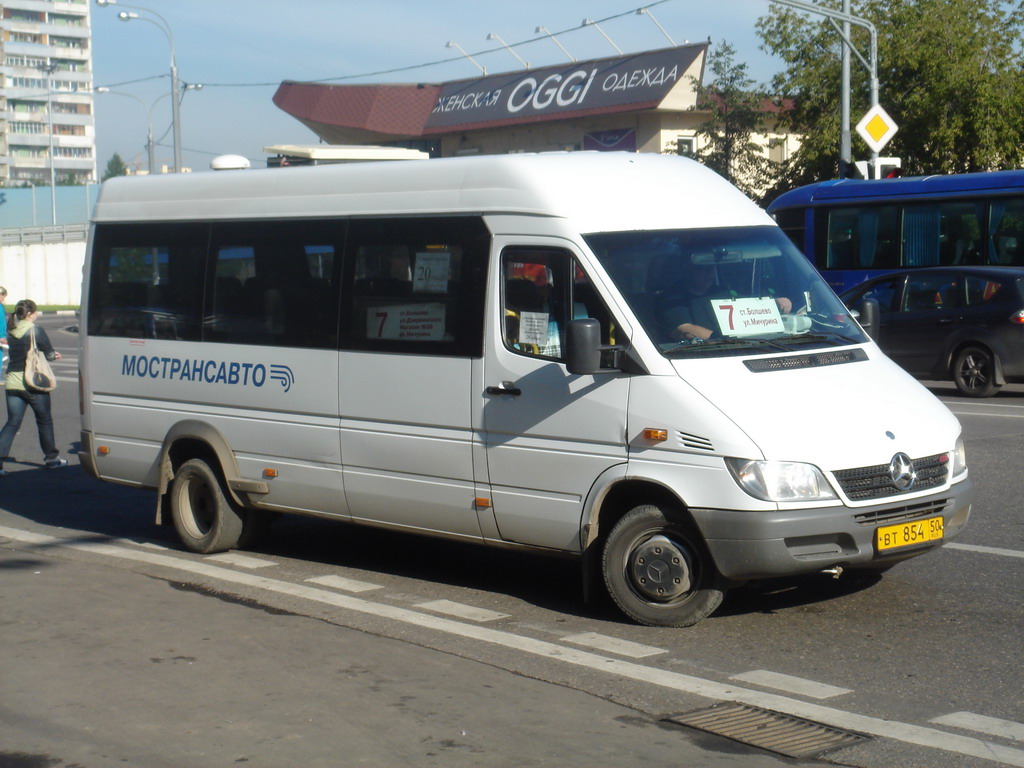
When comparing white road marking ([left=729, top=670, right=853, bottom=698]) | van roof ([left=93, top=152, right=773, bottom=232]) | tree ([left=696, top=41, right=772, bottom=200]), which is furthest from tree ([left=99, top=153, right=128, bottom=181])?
white road marking ([left=729, top=670, right=853, bottom=698])

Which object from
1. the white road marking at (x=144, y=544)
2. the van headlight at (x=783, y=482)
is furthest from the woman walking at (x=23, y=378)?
the van headlight at (x=783, y=482)

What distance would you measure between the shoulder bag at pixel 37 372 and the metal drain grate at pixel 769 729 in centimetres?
969

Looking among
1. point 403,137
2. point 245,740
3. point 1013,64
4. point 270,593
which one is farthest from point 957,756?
point 403,137

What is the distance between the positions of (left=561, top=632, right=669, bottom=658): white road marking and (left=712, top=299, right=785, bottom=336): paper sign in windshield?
161 cm

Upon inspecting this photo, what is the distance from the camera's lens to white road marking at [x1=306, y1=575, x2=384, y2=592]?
802 cm

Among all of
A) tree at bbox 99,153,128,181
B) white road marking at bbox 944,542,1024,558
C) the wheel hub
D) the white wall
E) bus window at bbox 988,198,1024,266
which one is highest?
tree at bbox 99,153,128,181

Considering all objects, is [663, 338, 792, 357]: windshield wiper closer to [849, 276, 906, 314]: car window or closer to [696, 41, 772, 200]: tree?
[849, 276, 906, 314]: car window

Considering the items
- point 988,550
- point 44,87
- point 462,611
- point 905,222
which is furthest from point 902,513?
point 44,87

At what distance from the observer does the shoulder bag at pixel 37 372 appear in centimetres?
1353

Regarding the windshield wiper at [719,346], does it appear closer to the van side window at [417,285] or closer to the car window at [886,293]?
the van side window at [417,285]

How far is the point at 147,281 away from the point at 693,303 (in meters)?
4.31

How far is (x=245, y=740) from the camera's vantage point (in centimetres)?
523

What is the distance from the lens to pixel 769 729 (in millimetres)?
5324

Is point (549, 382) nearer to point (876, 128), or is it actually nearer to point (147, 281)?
point (147, 281)
